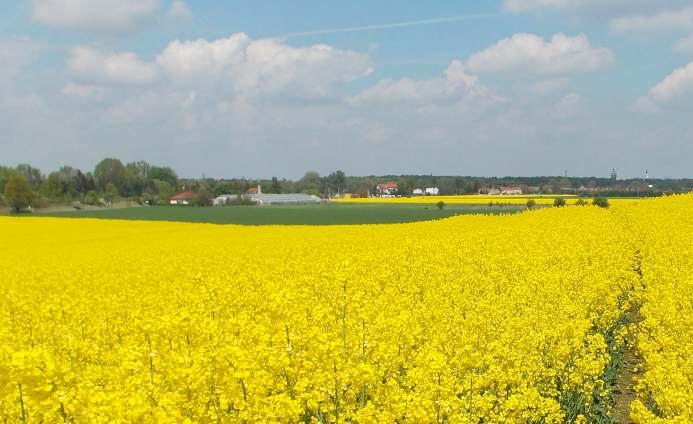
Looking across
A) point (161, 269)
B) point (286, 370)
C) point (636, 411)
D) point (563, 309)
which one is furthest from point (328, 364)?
point (161, 269)

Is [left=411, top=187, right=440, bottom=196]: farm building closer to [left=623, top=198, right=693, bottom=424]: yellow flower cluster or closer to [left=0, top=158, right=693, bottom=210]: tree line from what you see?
[left=0, top=158, right=693, bottom=210]: tree line

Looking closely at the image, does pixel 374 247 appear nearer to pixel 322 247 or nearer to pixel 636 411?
pixel 322 247

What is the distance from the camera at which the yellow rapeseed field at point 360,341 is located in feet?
20.2

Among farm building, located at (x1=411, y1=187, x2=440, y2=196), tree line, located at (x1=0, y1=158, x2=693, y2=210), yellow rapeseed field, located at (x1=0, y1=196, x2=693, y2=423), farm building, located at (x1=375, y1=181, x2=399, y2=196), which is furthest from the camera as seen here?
farm building, located at (x1=375, y1=181, x2=399, y2=196)

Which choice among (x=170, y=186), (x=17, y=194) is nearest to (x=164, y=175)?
(x=170, y=186)

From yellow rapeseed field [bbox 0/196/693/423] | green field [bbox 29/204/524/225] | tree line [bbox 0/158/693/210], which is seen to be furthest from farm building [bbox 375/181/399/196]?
yellow rapeseed field [bbox 0/196/693/423]

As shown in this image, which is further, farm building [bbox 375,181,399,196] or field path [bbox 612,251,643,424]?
farm building [bbox 375,181,399,196]

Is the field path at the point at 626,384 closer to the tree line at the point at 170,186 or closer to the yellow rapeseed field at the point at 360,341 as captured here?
the yellow rapeseed field at the point at 360,341

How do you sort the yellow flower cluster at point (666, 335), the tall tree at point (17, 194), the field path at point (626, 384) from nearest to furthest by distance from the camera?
the yellow flower cluster at point (666, 335), the field path at point (626, 384), the tall tree at point (17, 194)

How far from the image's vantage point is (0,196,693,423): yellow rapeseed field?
6.17m

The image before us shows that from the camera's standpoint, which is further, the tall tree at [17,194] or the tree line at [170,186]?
the tree line at [170,186]

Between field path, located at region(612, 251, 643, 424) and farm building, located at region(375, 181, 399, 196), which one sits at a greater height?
farm building, located at region(375, 181, 399, 196)

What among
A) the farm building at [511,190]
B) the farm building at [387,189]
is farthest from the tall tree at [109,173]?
the farm building at [511,190]

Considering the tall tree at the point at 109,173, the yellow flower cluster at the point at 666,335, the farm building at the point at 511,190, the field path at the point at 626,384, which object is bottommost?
the field path at the point at 626,384
